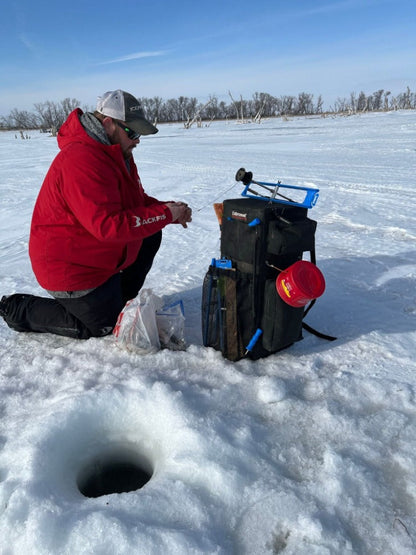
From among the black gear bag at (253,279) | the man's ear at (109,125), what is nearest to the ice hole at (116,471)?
the black gear bag at (253,279)

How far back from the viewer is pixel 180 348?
2.41 m

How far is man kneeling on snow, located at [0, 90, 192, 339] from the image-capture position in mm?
2143

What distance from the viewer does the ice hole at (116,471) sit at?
5.83 feet

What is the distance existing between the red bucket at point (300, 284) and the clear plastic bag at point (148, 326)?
68 cm

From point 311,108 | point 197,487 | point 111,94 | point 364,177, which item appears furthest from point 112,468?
point 311,108

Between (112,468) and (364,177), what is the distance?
710 centimetres

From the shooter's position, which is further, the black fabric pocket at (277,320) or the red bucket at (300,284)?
the black fabric pocket at (277,320)

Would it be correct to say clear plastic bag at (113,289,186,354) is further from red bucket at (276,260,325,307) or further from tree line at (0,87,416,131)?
tree line at (0,87,416,131)

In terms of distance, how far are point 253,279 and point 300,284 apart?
0.87 feet

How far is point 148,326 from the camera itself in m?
2.33

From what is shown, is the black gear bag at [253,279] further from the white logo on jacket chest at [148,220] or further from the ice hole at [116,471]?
the ice hole at [116,471]

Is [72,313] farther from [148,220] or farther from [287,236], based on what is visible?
[287,236]

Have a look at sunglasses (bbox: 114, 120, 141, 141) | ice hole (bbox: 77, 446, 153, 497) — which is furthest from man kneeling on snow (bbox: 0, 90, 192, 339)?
ice hole (bbox: 77, 446, 153, 497)

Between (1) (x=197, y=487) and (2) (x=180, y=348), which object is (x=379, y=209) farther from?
(1) (x=197, y=487)
